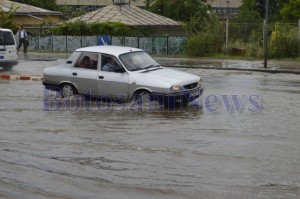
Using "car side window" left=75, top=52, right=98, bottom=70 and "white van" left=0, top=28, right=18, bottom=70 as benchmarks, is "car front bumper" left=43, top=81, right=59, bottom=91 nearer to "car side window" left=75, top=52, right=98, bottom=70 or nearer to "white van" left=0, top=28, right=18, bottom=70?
"car side window" left=75, top=52, right=98, bottom=70

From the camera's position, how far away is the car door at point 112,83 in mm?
14555

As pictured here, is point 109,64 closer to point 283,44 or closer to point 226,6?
point 283,44

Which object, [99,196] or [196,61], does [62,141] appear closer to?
[99,196]

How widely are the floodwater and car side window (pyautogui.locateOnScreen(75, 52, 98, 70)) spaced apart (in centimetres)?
102

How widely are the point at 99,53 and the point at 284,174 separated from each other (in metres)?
7.93

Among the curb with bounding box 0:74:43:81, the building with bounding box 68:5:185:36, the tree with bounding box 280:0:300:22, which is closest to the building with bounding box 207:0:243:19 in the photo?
the tree with bounding box 280:0:300:22

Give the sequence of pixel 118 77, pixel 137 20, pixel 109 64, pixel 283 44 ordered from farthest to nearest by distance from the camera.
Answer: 1. pixel 137 20
2. pixel 283 44
3. pixel 109 64
4. pixel 118 77

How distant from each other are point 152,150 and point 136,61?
5555 mm

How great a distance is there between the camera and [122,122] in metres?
12.6

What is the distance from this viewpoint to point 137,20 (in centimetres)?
4856

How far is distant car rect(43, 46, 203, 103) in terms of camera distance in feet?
46.1

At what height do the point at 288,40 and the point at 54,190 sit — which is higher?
the point at 288,40

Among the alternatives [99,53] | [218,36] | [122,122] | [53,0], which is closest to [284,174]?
[122,122]

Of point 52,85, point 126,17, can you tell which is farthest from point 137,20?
point 52,85
